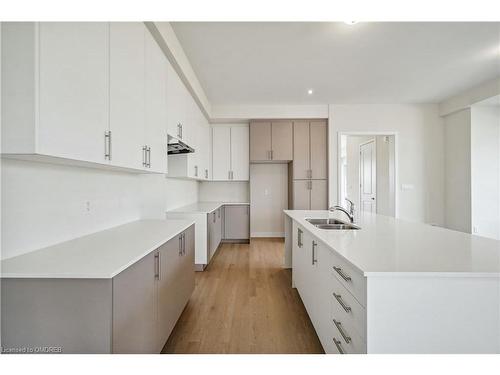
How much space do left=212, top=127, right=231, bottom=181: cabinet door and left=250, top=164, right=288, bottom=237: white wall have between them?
69 cm

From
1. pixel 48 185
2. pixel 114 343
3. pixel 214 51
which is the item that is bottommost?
pixel 114 343

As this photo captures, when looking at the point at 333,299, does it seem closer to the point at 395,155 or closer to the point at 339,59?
the point at 339,59

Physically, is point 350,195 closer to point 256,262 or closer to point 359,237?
point 256,262

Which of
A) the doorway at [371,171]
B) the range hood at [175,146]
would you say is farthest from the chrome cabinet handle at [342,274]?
the doorway at [371,171]

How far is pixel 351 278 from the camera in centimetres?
119

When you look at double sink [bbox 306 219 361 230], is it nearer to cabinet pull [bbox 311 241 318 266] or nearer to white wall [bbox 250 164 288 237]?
cabinet pull [bbox 311 241 318 266]

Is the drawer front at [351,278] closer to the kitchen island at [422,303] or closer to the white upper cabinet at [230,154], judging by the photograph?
the kitchen island at [422,303]

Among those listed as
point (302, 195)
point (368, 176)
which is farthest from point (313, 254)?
point (368, 176)

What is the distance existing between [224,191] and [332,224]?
3.46 metres

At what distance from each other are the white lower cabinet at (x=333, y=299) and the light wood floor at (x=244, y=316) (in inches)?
9.1

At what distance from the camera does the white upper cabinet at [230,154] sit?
5410mm

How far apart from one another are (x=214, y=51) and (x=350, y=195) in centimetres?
618

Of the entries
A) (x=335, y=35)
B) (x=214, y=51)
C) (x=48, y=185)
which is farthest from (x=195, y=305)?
(x=335, y=35)

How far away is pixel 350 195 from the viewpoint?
7.73 meters
